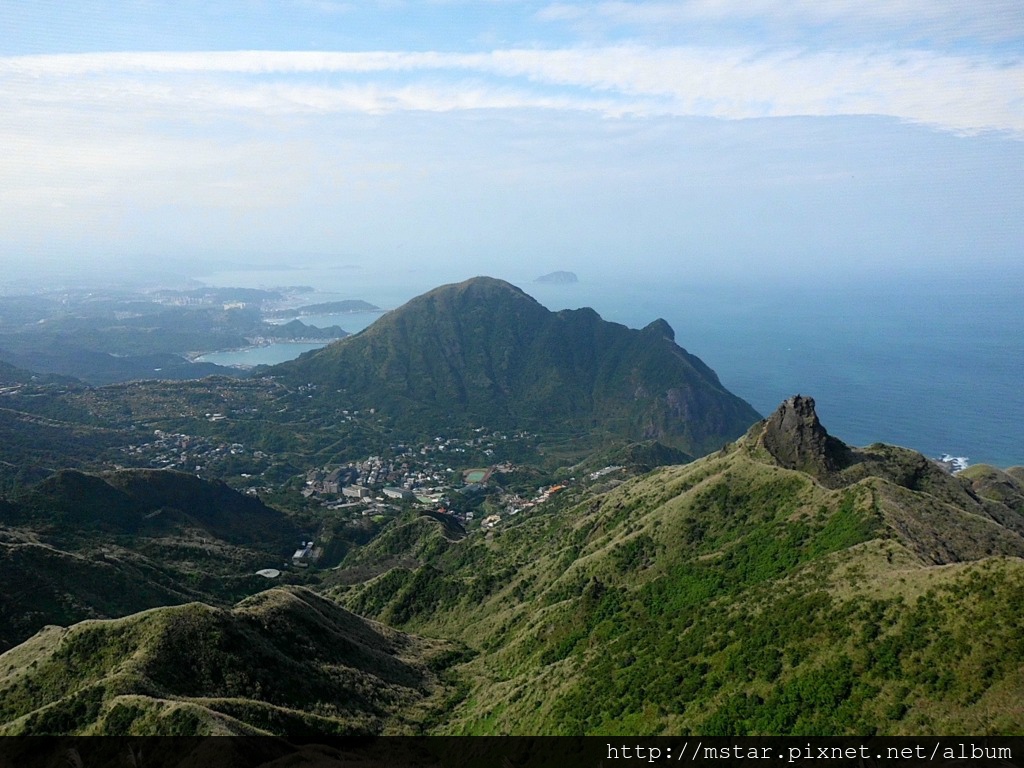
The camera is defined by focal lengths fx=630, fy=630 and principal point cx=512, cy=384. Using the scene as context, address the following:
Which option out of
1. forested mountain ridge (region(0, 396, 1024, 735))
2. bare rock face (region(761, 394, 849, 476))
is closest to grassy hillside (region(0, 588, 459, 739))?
forested mountain ridge (region(0, 396, 1024, 735))

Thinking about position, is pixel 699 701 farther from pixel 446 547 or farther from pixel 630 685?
pixel 446 547

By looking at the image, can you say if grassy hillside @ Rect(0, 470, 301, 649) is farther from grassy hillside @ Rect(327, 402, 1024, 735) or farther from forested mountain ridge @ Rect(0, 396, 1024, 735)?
grassy hillside @ Rect(327, 402, 1024, 735)

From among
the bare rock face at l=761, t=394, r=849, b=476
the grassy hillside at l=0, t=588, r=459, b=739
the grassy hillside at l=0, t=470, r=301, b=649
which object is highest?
the bare rock face at l=761, t=394, r=849, b=476

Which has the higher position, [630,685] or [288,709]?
[630,685]

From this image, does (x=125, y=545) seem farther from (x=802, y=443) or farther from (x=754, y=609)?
(x=802, y=443)

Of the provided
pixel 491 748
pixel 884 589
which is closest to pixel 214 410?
pixel 491 748

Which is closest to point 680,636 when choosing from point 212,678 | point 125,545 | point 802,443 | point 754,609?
point 754,609

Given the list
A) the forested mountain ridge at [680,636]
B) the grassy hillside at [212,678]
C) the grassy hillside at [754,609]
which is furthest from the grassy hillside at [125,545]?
the grassy hillside at [754,609]

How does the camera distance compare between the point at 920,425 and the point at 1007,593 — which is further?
the point at 920,425
